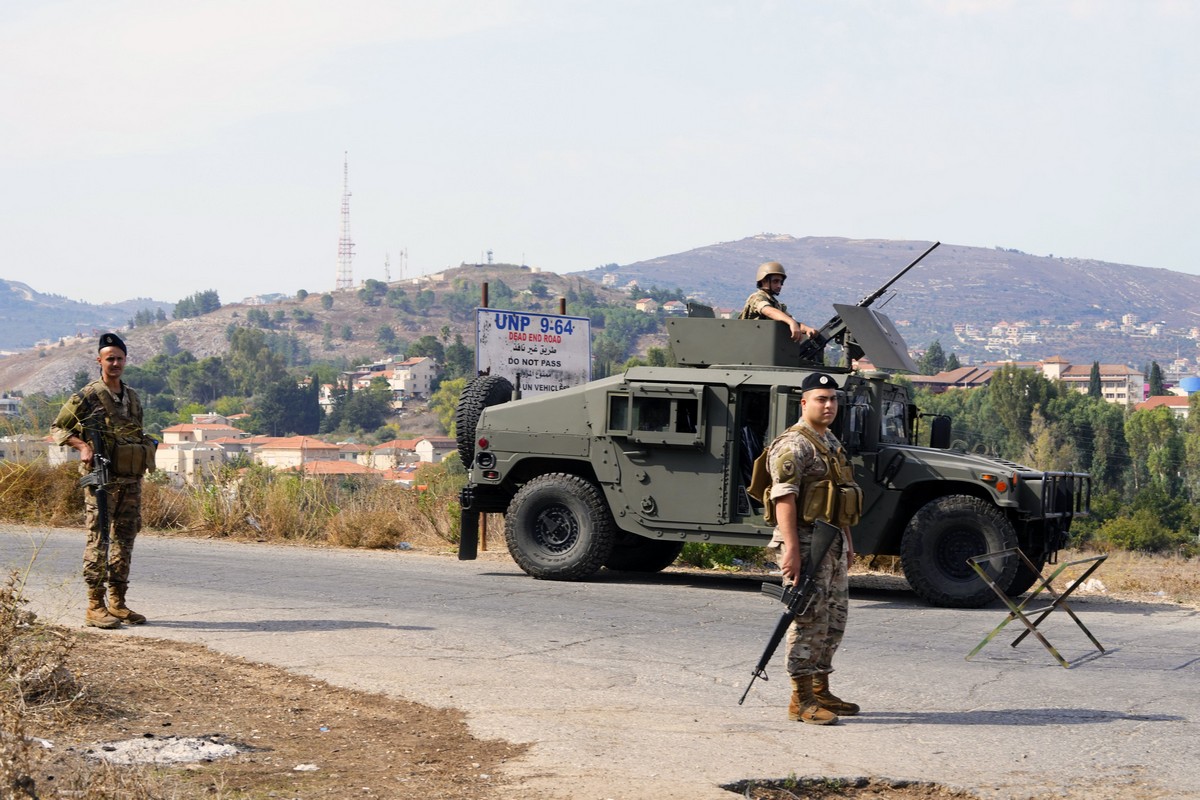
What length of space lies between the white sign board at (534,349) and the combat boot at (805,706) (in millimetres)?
9024

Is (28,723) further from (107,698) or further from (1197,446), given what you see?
(1197,446)

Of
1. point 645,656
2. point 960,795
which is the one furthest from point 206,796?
point 645,656

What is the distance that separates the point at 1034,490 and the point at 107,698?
7540mm

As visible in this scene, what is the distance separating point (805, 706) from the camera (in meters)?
7.17

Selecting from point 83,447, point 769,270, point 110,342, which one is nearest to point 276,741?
point 83,447

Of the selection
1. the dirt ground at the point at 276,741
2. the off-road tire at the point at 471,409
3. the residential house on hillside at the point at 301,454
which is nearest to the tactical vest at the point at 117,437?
the dirt ground at the point at 276,741

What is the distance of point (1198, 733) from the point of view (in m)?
7.07

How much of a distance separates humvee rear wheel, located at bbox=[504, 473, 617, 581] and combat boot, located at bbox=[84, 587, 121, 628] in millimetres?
4137

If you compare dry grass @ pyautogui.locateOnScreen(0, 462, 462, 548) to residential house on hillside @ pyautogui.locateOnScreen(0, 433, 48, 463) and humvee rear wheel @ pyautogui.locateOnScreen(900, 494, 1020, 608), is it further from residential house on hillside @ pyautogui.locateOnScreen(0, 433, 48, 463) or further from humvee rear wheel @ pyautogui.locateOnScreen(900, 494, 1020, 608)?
humvee rear wheel @ pyautogui.locateOnScreen(900, 494, 1020, 608)

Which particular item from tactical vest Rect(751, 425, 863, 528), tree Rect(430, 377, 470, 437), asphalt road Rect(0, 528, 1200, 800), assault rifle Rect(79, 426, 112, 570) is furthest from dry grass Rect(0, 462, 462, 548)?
tree Rect(430, 377, 470, 437)

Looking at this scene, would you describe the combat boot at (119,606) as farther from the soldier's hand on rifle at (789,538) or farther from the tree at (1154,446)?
the tree at (1154,446)

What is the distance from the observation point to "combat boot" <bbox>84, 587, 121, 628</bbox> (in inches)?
375

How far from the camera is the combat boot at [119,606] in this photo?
379 inches

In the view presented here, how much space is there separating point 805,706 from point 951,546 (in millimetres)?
4973
